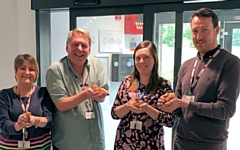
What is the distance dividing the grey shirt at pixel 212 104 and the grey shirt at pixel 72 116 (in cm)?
68

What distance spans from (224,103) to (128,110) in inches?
25.7

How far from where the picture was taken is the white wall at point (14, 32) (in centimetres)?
358

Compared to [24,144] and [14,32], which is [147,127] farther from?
[14,32]

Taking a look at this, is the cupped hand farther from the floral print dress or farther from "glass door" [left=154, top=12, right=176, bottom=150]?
"glass door" [left=154, top=12, right=176, bottom=150]

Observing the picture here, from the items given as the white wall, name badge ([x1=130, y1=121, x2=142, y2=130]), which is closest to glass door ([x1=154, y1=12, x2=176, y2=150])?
name badge ([x1=130, y1=121, x2=142, y2=130])

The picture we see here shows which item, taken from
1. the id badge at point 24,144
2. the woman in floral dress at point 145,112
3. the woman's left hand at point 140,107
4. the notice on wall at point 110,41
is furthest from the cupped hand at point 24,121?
the notice on wall at point 110,41

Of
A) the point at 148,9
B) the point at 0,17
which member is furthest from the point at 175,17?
the point at 0,17

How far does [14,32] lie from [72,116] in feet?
6.43

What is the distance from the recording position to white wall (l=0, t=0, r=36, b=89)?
141 inches

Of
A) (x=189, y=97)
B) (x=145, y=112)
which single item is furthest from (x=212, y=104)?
(x=145, y=112)

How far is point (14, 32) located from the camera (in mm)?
3641

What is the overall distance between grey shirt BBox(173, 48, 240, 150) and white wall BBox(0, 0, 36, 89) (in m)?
2.33

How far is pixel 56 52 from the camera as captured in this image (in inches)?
151

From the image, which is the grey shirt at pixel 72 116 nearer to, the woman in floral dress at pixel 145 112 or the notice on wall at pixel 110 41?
the woman in floral dress at pixel 145 112
